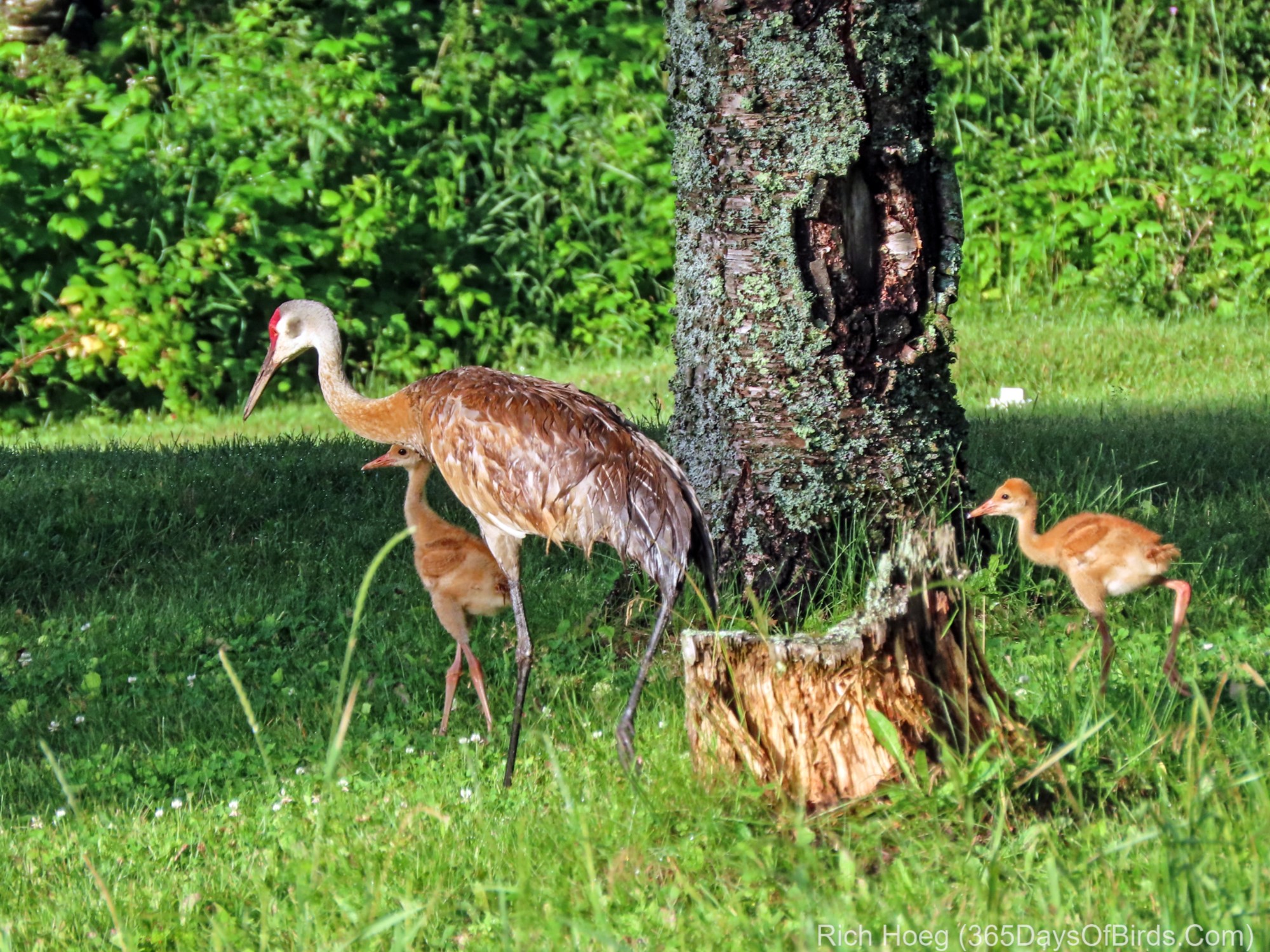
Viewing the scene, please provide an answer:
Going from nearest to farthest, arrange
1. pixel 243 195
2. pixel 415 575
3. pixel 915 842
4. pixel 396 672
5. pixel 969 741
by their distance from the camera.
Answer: pixel 915 842, pixel 969 741, pixel 396 672, pixel 415 575, pixel 243 195

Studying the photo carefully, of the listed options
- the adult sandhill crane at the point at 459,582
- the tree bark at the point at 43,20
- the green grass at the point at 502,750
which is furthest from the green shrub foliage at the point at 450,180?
the adult sandhill crane at the point at 459,582

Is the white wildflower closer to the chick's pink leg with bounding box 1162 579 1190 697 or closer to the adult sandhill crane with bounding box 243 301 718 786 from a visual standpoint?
the chick's pink leg with bounding box 1162 579 1190 697

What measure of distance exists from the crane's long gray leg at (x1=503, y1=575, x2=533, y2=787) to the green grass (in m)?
0.12

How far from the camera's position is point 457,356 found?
12133 millimetres

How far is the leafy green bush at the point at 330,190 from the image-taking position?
36.3 ft

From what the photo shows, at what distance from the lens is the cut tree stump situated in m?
3.69

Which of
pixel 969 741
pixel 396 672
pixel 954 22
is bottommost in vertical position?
pixel 396 672

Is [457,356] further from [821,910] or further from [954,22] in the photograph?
[821,910]

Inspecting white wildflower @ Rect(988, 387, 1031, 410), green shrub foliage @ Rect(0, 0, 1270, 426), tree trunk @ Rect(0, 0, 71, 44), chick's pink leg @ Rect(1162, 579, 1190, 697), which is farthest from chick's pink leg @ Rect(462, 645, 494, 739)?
tree trunk @ Rect(0, 0, 71, 44)

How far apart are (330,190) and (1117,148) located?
629 cm

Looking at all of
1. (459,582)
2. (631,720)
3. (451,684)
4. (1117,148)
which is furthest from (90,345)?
(1117,148)

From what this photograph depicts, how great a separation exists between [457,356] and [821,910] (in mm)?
9383

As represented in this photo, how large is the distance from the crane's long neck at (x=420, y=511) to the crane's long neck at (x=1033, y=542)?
80.9 inches

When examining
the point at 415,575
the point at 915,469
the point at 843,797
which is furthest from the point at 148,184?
the point at 843,797
